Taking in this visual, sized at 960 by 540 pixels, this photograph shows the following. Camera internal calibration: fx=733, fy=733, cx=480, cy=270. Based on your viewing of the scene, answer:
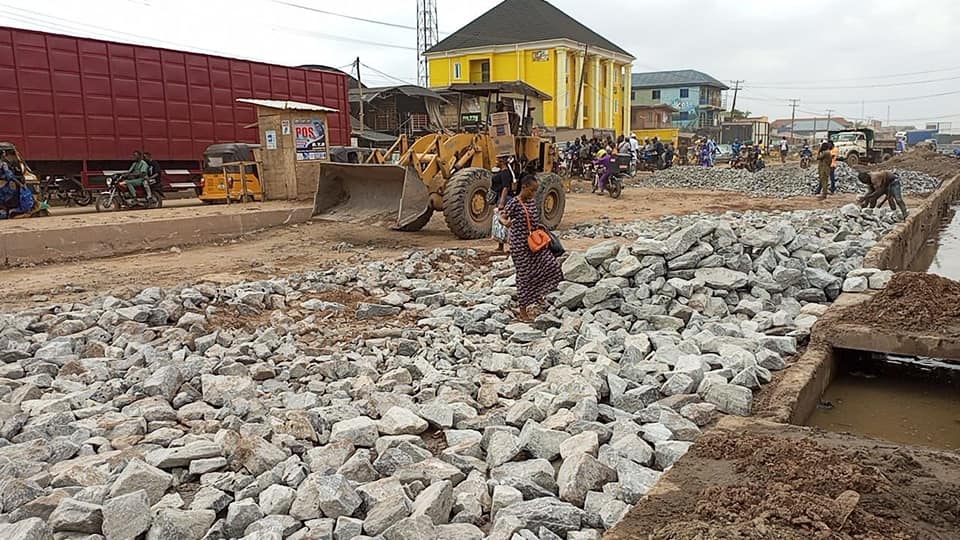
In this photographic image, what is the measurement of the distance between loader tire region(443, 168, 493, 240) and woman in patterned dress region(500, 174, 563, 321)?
13.5ft

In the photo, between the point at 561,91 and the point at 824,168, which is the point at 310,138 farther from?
the point at 561,91

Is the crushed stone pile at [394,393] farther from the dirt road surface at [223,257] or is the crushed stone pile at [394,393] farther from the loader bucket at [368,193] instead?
the loader bucket at [368,193]

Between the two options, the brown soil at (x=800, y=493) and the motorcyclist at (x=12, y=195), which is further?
the motorcyclist at (x=12, y=195)

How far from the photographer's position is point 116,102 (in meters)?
14.6

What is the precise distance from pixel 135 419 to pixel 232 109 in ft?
46.3

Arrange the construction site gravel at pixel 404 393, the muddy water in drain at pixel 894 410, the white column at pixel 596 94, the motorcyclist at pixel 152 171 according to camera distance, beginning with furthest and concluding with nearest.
A: 1. the white column at pixel 596 94
2. the motorcyclist at pixel 152 171
3. the muddy water in drain at pixel 894 410
4. the construction site gravel at pixel 404 393

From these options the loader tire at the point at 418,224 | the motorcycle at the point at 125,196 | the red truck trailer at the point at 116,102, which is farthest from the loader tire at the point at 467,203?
the red truck trailer at the point at 116,102

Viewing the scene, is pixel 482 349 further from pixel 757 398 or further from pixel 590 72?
pixel 590 72

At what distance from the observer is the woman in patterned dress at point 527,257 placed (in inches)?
246

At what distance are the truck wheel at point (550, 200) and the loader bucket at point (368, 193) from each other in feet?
7.41

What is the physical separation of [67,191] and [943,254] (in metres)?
16.4

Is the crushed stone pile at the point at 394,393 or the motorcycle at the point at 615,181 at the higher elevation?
the motorcycle at the point at 615,181

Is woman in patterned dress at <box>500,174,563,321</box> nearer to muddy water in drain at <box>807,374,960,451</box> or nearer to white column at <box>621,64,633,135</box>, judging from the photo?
muddy water in drain at <box>807,374,960,451</box>

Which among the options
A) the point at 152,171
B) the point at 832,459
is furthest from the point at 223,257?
the point at 832,459
